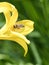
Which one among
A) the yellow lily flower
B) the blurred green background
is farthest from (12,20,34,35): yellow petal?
the blurred green background

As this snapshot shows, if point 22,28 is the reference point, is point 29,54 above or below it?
below

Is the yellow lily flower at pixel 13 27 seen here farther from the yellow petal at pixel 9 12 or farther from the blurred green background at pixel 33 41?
the blurred green background at pixel 33 41

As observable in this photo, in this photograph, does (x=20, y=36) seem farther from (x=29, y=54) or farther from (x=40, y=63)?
(x=29, y=54)

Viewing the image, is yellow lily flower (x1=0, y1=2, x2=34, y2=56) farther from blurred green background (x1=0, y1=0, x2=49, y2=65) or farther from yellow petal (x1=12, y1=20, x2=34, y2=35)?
blurred green background (x1=0, y1=0, x2=49, y2=65)

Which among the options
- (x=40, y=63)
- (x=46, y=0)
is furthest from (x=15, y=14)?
(x=40, y=63)

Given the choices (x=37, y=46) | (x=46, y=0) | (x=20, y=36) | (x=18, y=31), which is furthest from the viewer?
(x=37, y=46)

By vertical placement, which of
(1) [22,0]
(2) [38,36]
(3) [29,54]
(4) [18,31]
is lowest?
(3) [29,54]

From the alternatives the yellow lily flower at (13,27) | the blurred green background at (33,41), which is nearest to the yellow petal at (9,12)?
the yellow lily flower at (13,27)

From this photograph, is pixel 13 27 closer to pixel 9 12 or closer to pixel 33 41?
pixel 9 12
